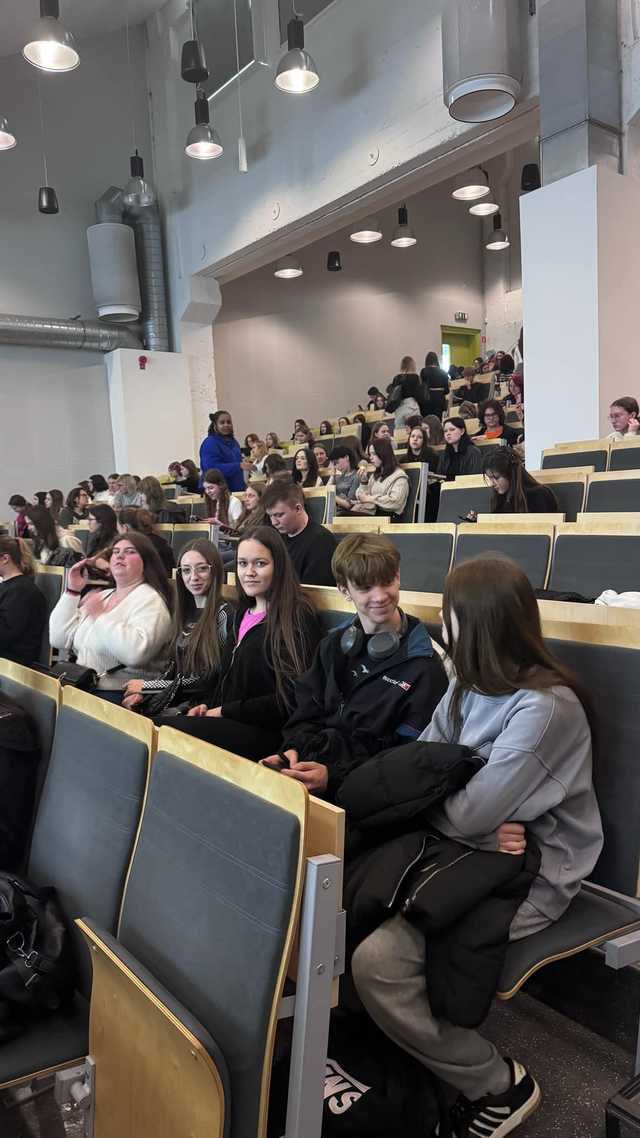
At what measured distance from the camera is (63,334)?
10.1 meters

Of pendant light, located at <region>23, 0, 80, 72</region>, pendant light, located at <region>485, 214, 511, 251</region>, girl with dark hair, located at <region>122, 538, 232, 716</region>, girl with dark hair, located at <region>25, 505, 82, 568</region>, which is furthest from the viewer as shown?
pendant light, located at <region>485, 214, 511, 251</region>

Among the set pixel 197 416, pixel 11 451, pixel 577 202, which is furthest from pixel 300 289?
pixel 577 202

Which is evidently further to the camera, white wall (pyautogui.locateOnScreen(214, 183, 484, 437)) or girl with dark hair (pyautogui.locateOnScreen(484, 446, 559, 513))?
white wall (pyautogui.locateOnScreen(214, 183, 484, 437))

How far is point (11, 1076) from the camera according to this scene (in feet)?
3.66

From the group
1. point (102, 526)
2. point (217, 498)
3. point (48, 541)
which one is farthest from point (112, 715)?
point (217, 498)

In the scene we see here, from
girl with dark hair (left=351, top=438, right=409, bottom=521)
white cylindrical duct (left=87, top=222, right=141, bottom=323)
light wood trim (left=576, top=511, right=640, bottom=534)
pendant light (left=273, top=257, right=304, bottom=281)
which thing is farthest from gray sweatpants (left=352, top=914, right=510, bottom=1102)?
pendant light (left=273, top=257, right=304, bottom=281)

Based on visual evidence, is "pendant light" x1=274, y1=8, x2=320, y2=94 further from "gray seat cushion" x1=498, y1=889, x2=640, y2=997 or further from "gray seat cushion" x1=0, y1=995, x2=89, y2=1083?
"gray seat cushion" x1=0, y1=995, x2=89, y2=1083

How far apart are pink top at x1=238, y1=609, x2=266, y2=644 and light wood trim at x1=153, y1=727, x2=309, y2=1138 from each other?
3.55ft

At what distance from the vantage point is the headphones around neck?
1773mm

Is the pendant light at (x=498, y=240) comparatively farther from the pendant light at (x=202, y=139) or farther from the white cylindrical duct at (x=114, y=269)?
the pendant light at (x=202, y=139)

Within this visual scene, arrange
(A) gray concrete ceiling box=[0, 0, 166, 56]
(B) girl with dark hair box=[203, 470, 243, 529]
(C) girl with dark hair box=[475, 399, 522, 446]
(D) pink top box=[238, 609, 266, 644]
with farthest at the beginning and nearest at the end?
(A) gray concrete ceiling box=[0, 0, 166, 56], (C) girl with dark hair box=[475, 399, 522, 446], (B) girl with dark hair box=[203, 470, 243, 529], (D) pink top box=[238, 609, 266, 644]

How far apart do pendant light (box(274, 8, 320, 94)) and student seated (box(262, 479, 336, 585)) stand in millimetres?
4922

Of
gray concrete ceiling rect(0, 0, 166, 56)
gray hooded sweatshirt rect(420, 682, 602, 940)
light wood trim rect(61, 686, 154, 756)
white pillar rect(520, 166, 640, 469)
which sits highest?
gray concrete ceiling rect(0, 0, 166, 56)

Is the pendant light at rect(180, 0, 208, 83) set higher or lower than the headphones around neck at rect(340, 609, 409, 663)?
higher
